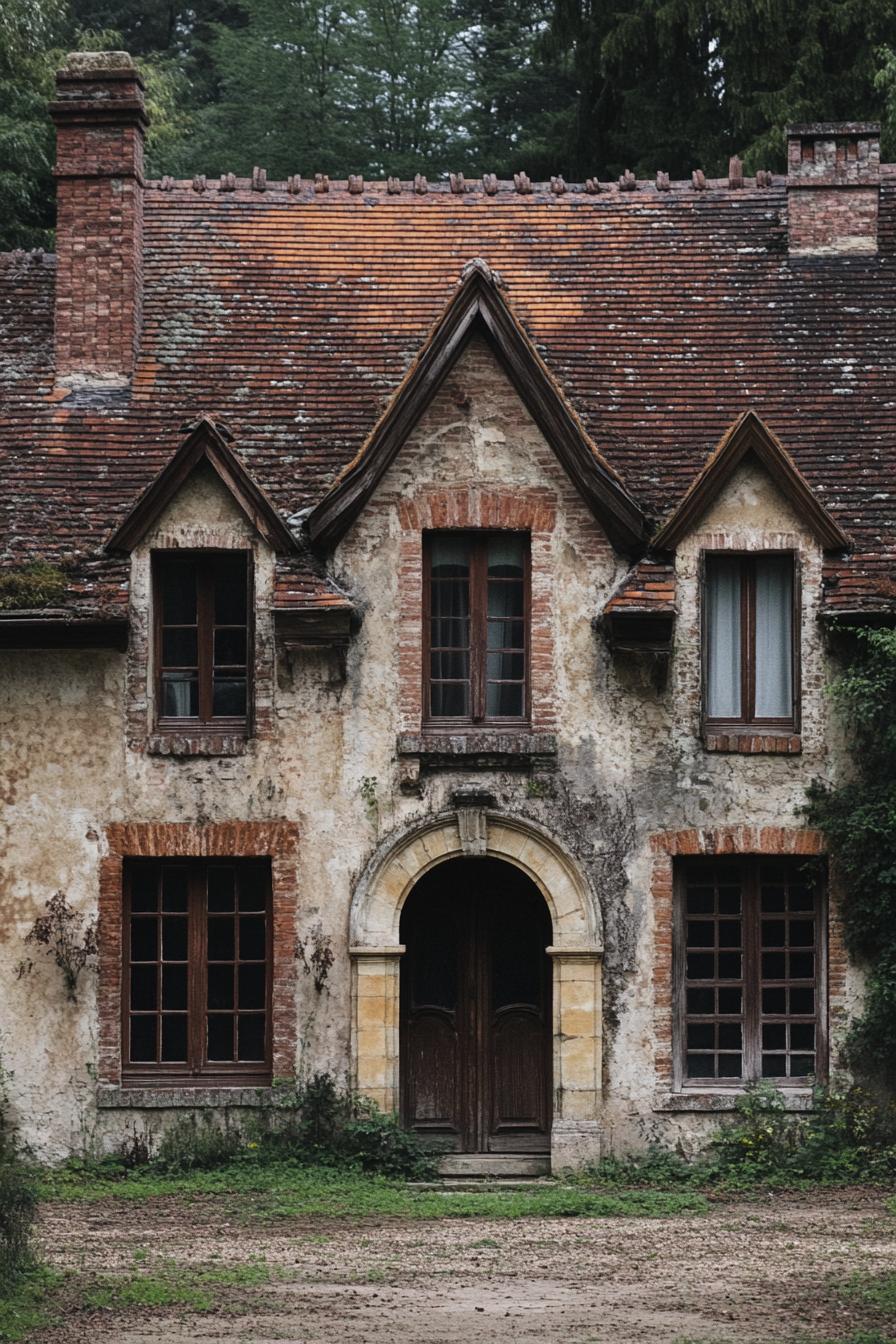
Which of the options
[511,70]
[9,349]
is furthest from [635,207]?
[511,70]

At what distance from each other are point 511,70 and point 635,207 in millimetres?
18420

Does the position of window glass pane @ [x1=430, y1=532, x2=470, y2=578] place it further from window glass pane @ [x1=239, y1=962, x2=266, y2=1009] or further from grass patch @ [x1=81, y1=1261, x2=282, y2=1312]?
grass patch @ [x1=81, y1=1261, x2=282, y2=1312]

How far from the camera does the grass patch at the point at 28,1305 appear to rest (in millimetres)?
11828

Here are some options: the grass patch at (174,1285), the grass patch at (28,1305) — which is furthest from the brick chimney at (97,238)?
the grass patch at (28,1305)

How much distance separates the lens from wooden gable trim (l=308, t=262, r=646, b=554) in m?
18.8

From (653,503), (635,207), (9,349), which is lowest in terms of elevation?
(653,503)

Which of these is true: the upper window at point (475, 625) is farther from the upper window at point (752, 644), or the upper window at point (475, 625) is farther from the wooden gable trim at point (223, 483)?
the upper window at point (752, 644)

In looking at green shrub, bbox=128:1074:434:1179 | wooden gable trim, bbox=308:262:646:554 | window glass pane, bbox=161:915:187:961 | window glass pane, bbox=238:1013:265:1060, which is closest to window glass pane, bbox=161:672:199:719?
wooden gable trim, bbox=308:262:646:554

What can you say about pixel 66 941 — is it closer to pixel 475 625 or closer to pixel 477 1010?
pixel 477 1010

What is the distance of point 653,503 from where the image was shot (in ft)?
63.3

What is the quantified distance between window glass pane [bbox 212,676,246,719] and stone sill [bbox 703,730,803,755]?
13.5ft

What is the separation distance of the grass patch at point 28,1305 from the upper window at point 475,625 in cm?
721

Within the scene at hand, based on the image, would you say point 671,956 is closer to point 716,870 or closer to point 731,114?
point 716,870

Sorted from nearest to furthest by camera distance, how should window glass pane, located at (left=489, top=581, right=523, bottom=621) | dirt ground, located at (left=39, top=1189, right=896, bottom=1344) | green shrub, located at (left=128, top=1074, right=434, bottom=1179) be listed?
dirt ground, located at (left=39, top=1189, right=896, bottom=1344) → green shrub, located at (left=128, top=1074, right=434, bottom=1179) → window glass pane, located at (left=489, top=581, right=523, bottom=621)
